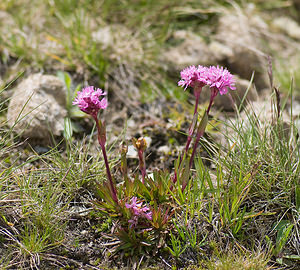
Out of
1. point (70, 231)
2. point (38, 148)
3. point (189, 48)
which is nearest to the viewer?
point (70, 231)

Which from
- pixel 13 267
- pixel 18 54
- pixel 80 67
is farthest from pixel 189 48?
pixel 13 267

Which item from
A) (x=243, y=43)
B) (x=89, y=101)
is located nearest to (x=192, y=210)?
(x=89, y=101)

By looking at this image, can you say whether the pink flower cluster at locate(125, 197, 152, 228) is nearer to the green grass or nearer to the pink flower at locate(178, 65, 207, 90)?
the green grass

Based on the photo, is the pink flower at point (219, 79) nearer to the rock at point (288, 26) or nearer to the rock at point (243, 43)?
the rock at point (243, 43)

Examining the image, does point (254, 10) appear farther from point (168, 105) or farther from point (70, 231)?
point (70, 231)

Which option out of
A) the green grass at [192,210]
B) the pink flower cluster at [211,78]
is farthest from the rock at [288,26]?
the pink flower cluster at [211,78]

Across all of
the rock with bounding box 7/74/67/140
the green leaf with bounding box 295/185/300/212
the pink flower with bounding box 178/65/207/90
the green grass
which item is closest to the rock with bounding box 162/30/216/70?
the rock with bounding box 7/74/67/140

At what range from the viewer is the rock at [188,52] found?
158 inches

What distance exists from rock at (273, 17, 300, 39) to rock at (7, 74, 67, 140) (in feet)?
10.4

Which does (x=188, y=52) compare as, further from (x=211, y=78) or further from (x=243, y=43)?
(x=211, y=78)

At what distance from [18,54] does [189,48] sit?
5.98 ft

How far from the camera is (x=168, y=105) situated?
3580 millimetres

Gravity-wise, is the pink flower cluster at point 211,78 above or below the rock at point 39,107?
above

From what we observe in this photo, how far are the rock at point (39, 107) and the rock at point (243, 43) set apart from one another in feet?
6.10
